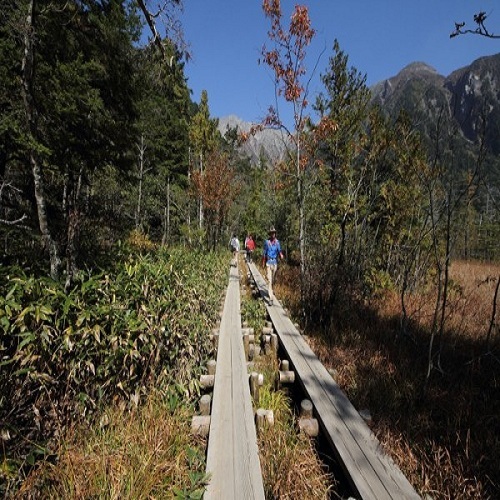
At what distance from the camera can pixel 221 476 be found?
7.09ft

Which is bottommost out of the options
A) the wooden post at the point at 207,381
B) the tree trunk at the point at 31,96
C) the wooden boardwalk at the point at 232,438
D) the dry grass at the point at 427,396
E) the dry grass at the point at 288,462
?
the dry grass at the point at 288,462

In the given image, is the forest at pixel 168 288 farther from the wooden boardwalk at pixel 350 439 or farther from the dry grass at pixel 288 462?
the dry grass at pixel 288 462

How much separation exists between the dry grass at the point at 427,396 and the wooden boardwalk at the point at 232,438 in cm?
126

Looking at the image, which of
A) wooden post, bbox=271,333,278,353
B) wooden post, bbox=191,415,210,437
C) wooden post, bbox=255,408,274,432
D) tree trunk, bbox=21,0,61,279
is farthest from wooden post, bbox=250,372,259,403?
tree trunk, bbox=21,0,61,279

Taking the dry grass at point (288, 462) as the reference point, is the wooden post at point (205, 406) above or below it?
above

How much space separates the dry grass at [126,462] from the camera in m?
1.97

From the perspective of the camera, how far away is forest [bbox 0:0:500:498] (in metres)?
2.28

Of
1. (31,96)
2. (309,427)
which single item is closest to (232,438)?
(309,427)

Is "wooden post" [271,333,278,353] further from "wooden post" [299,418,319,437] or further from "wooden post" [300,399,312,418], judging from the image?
"wooden post" [299,418,319,437]

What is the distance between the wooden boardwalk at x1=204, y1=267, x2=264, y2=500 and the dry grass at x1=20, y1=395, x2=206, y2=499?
Answer: 0.14 metres

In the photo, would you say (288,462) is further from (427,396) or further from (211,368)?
(427,396)

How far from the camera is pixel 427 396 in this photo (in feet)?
11.4

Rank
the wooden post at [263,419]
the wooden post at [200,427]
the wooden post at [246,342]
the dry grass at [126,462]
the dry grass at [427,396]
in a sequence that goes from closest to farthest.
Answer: the dry grass at [126,462]
the dry grass at [427,396]
the wooden post at [200,427]
the wooden post at [263,419]
the wooden post at [246,342]

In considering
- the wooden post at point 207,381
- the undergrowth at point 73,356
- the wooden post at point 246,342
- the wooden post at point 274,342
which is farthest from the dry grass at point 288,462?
the wooden post at point 274,342
